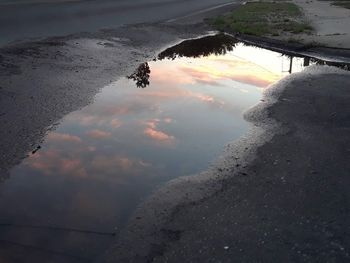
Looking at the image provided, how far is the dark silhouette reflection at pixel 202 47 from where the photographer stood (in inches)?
661

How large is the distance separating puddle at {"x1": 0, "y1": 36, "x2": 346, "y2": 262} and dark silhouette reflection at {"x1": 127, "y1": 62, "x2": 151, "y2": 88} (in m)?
0.04

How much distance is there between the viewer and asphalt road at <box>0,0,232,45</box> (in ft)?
54.4

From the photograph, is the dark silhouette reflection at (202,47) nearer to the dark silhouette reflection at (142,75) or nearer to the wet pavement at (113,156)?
the dark silhouette reflection at (142,75)

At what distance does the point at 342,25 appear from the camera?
23.3 metres

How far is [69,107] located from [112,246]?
197 inches

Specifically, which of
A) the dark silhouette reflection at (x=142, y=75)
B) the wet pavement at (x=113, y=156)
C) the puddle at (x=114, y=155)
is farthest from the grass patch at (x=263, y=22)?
the dark silhouette reflection at (x=142, y=75)

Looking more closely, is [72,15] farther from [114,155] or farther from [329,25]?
[114,155]

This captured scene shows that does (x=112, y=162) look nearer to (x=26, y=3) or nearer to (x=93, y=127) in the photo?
(x=93, y=127)

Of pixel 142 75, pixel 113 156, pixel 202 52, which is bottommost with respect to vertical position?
pixel 113 156

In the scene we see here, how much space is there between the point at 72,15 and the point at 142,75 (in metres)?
9.44

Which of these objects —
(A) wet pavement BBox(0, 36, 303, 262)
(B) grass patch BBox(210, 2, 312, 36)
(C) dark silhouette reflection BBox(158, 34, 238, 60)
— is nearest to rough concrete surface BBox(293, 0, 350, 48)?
(B) grass patch BBox(210, 2, 312, 36)

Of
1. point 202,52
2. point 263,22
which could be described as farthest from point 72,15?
point 263,22

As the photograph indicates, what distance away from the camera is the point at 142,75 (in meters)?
13.1

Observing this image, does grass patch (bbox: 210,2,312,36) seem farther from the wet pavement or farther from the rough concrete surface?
the wet pavement
